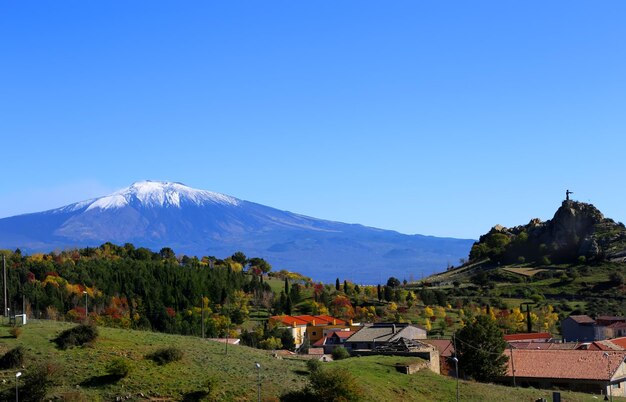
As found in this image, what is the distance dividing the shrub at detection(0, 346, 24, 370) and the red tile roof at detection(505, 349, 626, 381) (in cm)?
4438

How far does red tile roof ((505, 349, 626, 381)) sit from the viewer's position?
76375 millimetres

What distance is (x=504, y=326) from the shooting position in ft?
442

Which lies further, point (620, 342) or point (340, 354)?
point (620, 342)

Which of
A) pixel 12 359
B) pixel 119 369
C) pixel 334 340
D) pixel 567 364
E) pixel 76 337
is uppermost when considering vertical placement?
pixel 76 337

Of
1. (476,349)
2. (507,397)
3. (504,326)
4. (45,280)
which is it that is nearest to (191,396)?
(507,397)

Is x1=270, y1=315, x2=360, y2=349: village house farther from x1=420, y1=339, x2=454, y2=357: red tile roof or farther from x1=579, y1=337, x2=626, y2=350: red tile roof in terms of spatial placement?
x1=579, y1=337, x2=626, y2=350: red tile roof

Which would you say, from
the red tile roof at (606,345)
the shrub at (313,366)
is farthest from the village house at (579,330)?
the shrub at (313,366)

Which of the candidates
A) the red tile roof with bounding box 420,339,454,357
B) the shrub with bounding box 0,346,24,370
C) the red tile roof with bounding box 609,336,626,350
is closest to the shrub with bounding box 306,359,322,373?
the shrub with bounding box 0,346,24,370

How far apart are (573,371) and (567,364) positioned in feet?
6.01

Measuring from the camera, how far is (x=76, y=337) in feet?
186

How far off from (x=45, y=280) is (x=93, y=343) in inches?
3635

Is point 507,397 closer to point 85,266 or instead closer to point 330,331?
point 330,331

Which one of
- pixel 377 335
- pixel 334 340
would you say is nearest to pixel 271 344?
pixel 334 340

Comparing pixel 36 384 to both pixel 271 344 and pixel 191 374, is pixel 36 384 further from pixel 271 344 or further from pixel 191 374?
pixel 271 344
